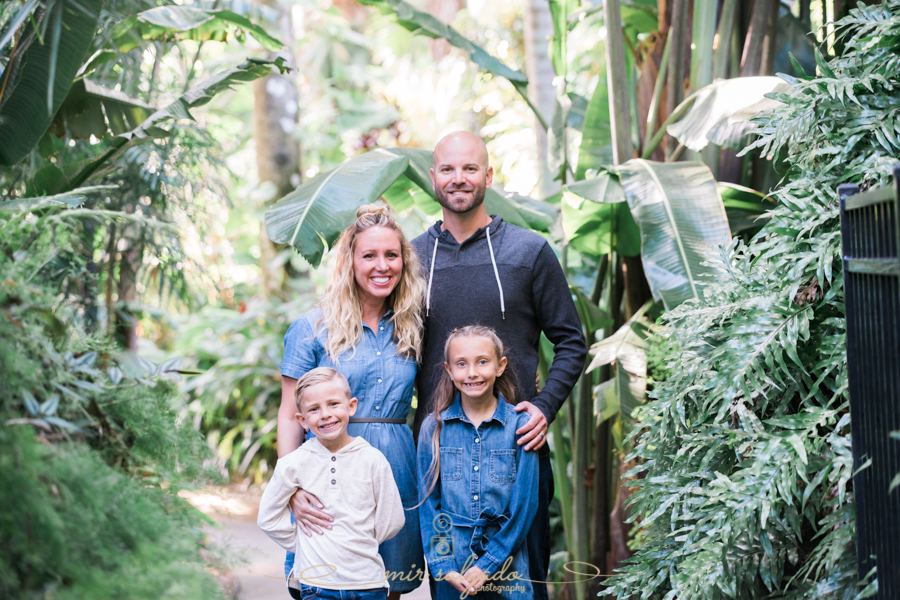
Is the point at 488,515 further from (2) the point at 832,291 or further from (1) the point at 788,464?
(2) the point at 832,291

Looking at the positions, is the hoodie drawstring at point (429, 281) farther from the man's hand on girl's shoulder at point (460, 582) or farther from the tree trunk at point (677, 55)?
the tree trunk at point (677, 55)

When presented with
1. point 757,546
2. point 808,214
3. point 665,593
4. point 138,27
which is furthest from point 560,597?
point 138,27

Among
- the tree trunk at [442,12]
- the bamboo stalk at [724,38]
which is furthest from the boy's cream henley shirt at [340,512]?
the tree trunk at [442,12]

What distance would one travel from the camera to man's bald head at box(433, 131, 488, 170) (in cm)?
242

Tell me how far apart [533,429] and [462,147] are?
98 cm

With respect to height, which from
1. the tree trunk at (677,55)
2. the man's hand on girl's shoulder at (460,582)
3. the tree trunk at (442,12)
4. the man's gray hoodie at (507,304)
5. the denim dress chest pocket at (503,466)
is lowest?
the man's hand on girl's shoulder at (460,582)

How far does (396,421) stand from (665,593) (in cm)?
97

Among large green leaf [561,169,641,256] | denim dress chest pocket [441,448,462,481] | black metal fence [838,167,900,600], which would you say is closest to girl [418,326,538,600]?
denim dress chest pocket [441,448,462,481]

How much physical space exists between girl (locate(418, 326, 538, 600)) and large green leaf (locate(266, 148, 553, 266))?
0.82 metres

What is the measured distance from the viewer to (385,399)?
2.26 metres

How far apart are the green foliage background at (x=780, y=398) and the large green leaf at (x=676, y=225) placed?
469 millimetres

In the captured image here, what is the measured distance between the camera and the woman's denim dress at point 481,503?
6.99 ft

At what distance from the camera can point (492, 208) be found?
3268 mm

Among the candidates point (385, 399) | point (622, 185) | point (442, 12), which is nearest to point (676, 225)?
point (622, 185)
